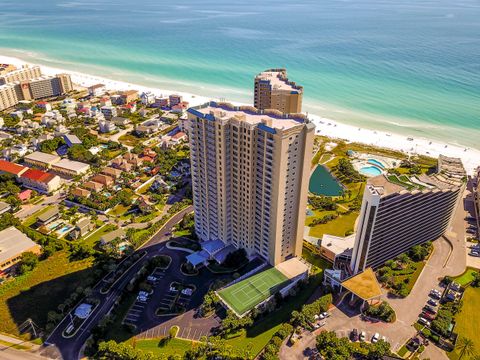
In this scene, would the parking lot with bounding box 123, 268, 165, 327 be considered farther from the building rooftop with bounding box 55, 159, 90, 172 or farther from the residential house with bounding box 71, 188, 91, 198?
the building rooftop with bounding box 55, 159, 90, 172

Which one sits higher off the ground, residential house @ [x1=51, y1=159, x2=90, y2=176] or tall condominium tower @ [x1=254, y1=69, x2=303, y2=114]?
tall condominium tower @ [x1=254, y1=69, x2=303, y2=114]

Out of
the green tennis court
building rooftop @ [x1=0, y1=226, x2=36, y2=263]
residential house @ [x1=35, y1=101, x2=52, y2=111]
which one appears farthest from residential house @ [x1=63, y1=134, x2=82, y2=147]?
the green tennis court

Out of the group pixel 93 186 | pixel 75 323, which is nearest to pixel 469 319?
pixel 75 323

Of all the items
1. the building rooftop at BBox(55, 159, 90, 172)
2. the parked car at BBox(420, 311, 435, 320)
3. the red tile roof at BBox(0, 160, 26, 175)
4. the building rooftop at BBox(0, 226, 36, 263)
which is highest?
the red tile roof at BBox(0, 160, 26, 175)

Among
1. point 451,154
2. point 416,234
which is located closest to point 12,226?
point 416,234

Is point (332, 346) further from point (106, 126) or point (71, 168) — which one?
point (106, 126)

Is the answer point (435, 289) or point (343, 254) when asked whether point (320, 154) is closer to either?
point (343, 254)
